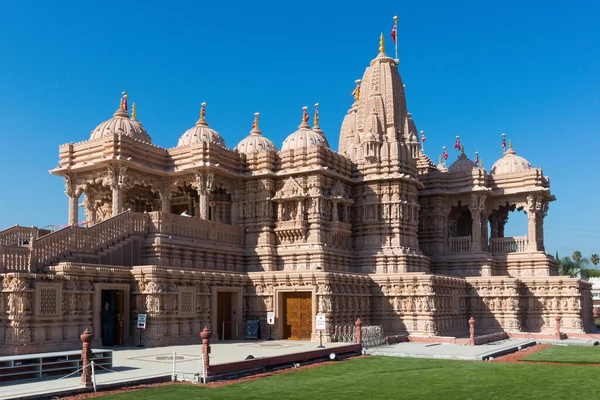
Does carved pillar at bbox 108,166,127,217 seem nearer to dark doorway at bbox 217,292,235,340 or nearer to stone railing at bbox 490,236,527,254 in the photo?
dark doorway at bbox 217,292,235,340

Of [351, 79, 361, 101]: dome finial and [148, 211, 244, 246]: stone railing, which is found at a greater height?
[351, 79, 361, 101]: dome finial

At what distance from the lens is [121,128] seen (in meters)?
34.1

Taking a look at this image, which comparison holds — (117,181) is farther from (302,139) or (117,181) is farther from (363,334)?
(363,334)

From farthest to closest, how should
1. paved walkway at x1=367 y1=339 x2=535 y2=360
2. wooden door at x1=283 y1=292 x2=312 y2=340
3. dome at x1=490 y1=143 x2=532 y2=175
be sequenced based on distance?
dome at x1=490 y1=143 x2=532 y2=175, wooden door at x1=283 y1=292 x2=312 y2=340, paved walkway at x1=367 y1=339 x2=535 y2=360

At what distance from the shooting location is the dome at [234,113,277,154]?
3941 cm

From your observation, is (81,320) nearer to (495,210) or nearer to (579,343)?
(579,343)

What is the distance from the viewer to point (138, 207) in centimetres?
3900

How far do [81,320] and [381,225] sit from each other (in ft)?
60.1

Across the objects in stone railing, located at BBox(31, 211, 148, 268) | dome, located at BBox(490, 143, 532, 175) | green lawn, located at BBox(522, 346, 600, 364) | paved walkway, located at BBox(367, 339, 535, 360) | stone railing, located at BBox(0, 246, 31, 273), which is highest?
dome, located at BBox(490, 143, 532, 175)

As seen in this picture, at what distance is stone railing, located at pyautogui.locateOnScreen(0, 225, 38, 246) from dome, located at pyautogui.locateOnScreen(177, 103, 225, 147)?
13.9 metres

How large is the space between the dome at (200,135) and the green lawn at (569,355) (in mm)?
21115

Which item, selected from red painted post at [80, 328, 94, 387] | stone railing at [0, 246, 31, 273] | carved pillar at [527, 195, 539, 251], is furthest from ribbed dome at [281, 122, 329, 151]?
red painted post at [80, 328, 94, 387]

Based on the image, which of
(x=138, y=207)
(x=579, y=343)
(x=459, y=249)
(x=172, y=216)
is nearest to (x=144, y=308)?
(x=172, y=216)

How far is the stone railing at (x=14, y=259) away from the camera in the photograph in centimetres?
2181
